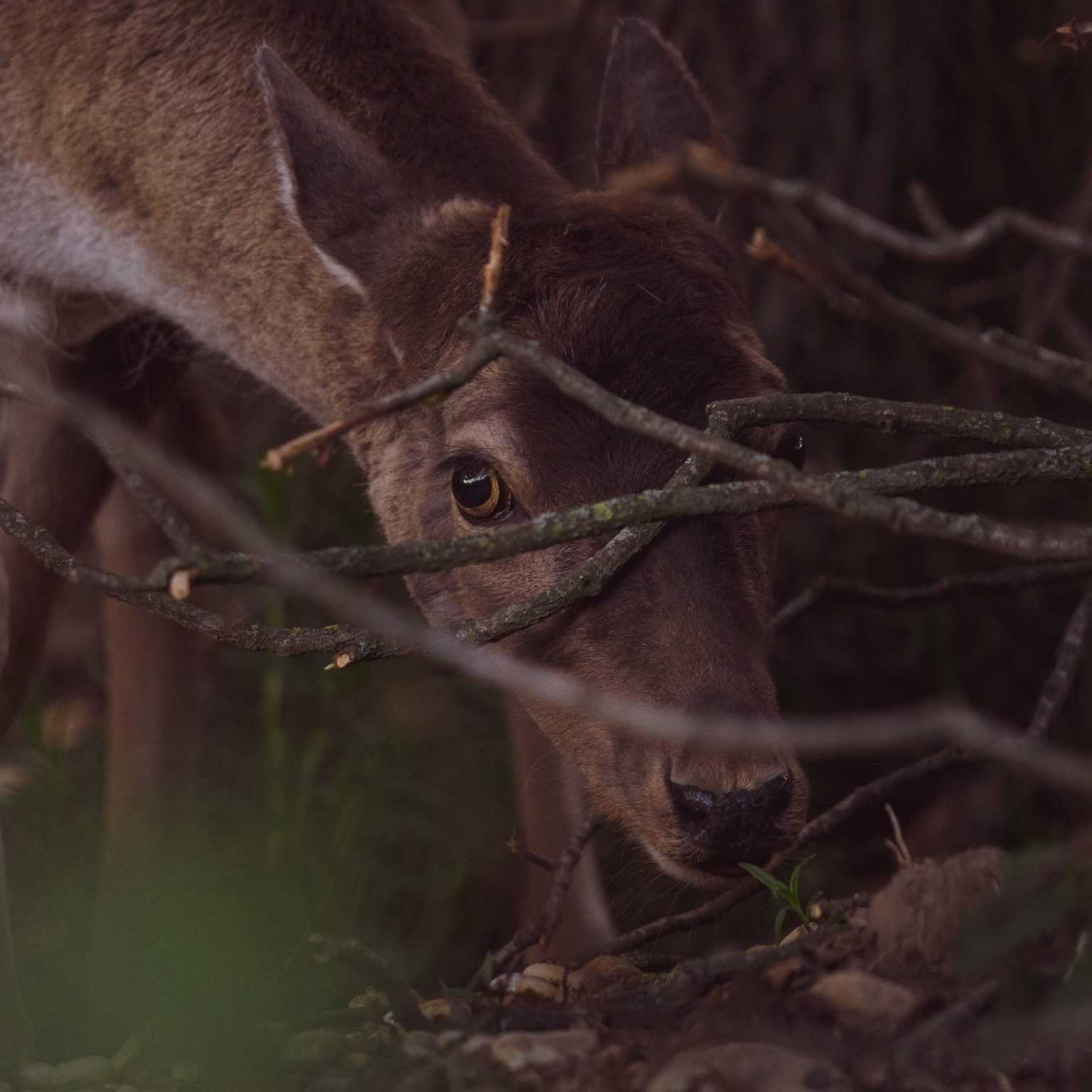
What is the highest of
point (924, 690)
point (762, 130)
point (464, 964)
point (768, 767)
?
point (762, 130)

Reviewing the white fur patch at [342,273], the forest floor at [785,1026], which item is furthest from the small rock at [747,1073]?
the white fur patch at [342,273]

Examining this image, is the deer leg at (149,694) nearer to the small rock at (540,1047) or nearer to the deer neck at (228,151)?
the deer neck at (228,151)

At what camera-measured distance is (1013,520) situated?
574 cm

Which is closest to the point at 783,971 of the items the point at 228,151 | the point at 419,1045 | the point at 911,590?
the point at 419,1045

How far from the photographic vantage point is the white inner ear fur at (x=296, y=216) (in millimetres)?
3471

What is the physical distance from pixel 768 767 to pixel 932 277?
4.07m

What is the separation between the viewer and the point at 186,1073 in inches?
92.3

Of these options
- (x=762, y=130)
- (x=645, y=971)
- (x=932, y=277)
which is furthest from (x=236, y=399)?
(x=645, y=971)

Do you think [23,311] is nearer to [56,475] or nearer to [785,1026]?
[56,475]

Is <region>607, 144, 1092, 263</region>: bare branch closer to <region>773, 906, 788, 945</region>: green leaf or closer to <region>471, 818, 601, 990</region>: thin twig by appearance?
Answer: <region>773, 906, 788, 945</region>: green leaf

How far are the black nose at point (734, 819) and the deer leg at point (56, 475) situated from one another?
2399mm

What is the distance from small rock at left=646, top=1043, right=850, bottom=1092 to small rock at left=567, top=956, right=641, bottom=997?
783 millimetres

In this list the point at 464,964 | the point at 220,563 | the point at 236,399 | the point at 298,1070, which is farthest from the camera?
the point at 236,399

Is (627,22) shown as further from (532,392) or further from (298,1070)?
(298,1070)
